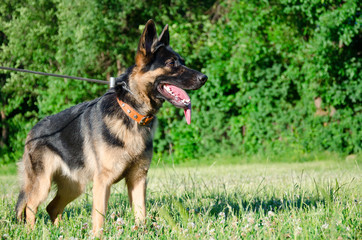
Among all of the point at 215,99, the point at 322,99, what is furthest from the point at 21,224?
the point at 322,99

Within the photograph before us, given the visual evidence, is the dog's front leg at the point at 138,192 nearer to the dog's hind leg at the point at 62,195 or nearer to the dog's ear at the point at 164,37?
the dog's hind leg at the point at 62,195

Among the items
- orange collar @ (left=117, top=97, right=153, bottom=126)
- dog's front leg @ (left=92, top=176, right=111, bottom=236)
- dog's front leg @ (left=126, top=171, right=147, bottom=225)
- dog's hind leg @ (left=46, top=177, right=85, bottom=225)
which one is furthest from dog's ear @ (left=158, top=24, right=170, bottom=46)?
dog's hind leg @ (left=46, top=177, right=85, bottom=225)

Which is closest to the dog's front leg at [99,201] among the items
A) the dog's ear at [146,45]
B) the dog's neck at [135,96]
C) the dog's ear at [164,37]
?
the dog's neck at [135,96]

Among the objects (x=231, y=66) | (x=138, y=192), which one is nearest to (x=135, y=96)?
(x=138, y=192)

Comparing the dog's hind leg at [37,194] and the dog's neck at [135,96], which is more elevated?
the dog's neck at [135,96]

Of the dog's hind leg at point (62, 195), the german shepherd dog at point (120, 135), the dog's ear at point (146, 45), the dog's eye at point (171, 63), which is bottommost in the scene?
the dog's hind leg at point (62, 195)

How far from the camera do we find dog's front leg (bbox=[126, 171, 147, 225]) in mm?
3402

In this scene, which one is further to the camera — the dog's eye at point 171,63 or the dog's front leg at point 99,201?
the dog's eye at point 171,63

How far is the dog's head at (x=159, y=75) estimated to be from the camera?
130 inches

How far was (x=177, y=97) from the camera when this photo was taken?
332 centimetres

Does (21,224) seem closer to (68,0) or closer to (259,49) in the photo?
(259,49)

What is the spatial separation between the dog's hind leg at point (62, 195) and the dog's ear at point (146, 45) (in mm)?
1595

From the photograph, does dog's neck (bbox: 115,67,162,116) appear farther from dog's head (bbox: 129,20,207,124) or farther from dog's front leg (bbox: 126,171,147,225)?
dog's front leg (bbox: 126,171,147,225)

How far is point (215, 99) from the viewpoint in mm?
10828
